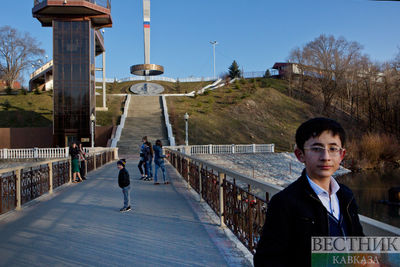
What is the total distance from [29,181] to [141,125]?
31094mm

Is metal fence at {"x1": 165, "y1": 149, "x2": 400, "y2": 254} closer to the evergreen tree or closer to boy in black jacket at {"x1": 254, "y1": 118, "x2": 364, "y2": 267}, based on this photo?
boy in black jacket at {"x1": 254, "y1": 118, "x2": 364, "y2": 267}

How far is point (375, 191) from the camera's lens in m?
23.0

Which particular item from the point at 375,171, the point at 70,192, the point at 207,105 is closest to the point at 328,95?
the point at 207,105

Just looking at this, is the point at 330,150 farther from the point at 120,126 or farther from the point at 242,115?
the point at 242,115

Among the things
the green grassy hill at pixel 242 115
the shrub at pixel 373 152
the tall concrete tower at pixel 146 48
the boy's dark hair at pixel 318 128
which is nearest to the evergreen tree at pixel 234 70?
the green grassy hill at pixel 242 115

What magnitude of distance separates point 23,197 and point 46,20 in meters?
32.8

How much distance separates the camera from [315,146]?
6.39ft

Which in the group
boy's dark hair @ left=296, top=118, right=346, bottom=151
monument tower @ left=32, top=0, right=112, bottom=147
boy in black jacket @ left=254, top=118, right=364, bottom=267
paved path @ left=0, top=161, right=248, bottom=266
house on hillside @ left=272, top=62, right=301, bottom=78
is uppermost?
house on hillside @ left=272, top=62, right=301, bottom=78

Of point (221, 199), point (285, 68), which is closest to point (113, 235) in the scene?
point (221, 199)

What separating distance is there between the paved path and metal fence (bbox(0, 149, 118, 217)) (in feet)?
1.10

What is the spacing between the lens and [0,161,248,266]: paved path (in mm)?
4469

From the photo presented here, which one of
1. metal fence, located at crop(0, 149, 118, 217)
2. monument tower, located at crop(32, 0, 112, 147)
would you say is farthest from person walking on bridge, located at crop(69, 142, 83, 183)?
monument tower, located at crop(32, 0, 112, 147)

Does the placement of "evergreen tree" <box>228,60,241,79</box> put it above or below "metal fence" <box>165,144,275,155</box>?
above

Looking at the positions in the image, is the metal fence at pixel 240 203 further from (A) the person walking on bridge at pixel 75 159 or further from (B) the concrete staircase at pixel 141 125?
(B) the concrete staircase at pixel 141 125
